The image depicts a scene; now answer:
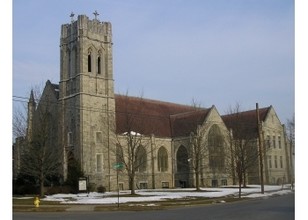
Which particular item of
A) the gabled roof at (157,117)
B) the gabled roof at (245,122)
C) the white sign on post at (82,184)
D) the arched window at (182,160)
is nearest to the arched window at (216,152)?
the gabled roof at (245,122)

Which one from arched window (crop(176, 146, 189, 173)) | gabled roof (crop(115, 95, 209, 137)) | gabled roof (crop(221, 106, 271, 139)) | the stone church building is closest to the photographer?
the stone church building

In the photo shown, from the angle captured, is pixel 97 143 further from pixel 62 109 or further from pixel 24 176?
pixel 24 176

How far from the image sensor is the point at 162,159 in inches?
2463

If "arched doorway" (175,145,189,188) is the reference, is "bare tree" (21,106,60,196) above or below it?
above

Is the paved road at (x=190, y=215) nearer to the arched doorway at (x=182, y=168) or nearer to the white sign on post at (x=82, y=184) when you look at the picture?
the white sign on post at (x=82, y=184)

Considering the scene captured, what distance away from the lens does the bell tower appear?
51.8m

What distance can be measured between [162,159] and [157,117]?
692 centimetres

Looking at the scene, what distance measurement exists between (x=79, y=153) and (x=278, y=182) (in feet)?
119

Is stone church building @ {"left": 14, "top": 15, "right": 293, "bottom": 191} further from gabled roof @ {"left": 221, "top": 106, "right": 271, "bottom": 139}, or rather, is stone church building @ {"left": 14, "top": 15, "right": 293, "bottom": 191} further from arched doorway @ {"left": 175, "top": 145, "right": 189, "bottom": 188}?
gabled roof @ {"left": 221, "top": 106, "right": 271, "bottom": 139}

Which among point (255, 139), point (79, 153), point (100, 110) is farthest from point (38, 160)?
point (255, 139)

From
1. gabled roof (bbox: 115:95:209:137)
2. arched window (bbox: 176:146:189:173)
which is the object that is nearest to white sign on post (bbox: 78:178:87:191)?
gabled roof (bbox: 115:95:209:137)
